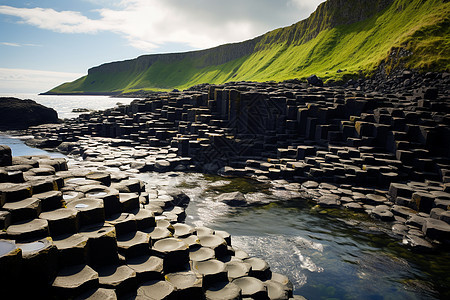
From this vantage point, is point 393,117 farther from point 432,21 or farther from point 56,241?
point 432,21

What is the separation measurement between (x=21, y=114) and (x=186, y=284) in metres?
47.1

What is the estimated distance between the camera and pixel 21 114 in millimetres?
40375

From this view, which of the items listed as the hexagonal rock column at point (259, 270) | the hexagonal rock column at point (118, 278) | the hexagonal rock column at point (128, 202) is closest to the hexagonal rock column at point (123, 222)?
the hexagonal rock column at point (128, 202)

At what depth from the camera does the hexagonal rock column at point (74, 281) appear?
13.8 ft

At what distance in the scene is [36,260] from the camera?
4.12 metres

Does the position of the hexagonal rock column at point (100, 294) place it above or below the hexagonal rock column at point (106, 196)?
below

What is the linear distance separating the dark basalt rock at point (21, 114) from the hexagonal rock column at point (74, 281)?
4525 centimetres

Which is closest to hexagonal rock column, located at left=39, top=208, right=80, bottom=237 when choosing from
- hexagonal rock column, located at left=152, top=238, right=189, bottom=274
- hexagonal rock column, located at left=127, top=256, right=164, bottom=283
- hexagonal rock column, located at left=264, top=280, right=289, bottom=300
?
hexagonal rock column, located at left=127, top=256, right=164, bottom=283

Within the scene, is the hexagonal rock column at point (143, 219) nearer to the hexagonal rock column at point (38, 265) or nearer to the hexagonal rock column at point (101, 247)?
the hexagonal rock column at point (101, 247)

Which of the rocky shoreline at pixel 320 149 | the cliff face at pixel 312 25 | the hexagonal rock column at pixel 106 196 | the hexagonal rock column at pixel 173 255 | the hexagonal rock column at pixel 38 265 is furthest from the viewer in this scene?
the cliff face at pixel 312 25

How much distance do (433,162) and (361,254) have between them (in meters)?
10.1

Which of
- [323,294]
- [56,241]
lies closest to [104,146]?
[56,241]

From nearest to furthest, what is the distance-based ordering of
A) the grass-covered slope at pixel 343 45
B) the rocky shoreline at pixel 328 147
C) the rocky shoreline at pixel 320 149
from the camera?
the rocky shoreline at pixel 320 149 → the rocky shoreline at pixel 328 147 → the grass-covered slope at pixel 343 45

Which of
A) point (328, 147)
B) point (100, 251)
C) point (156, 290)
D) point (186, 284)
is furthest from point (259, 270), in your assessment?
point (328, 147)
